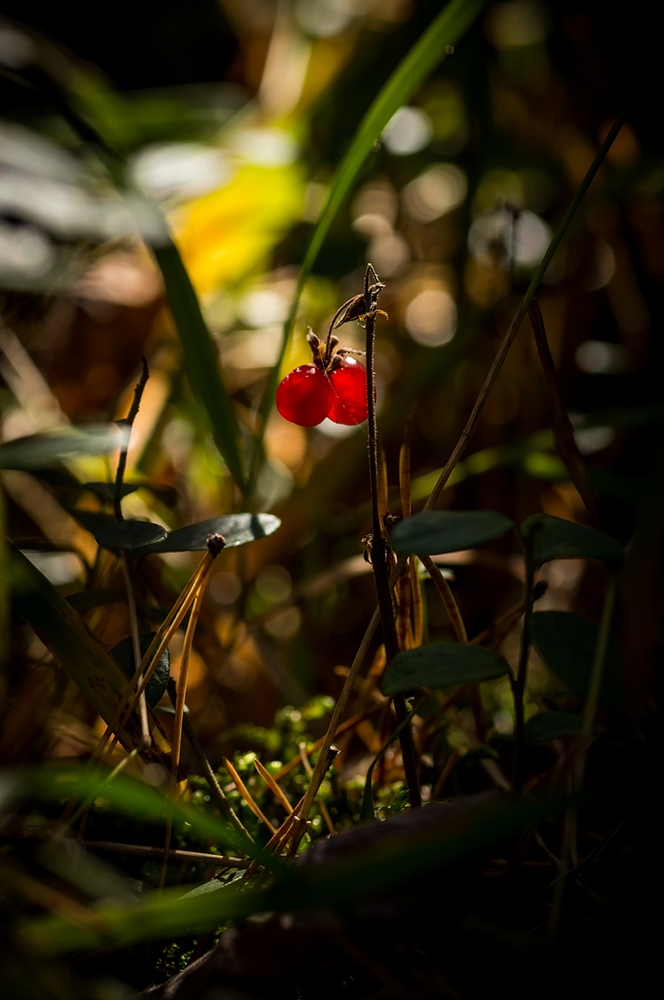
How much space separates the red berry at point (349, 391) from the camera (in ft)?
1.96

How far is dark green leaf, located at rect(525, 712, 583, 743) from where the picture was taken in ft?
1.48

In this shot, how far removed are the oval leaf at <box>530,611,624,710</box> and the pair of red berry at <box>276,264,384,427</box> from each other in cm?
24

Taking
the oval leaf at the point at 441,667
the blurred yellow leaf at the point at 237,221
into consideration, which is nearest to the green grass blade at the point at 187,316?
the oval leaf at the point at 441,667

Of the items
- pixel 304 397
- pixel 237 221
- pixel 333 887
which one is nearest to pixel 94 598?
pixel 304 397

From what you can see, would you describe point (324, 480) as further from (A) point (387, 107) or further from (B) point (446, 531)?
(B) point (446, 531)

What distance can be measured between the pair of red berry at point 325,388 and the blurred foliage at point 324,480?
0.08 meters

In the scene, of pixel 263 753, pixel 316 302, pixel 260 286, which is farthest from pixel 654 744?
pixel 260 286

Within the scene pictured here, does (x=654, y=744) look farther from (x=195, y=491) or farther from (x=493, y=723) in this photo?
(x=195, y=491)

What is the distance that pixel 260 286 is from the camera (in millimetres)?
1583

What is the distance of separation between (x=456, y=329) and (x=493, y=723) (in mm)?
721

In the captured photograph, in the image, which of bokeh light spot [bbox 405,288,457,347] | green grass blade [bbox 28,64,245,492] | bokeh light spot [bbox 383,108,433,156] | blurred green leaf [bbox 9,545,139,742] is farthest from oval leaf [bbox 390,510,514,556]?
bokeh light spot [bbox 383,108,433,156]

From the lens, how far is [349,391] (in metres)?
0.60

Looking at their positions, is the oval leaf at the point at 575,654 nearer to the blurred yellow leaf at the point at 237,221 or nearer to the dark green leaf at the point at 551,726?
the dark green leaf at the point at 551,726

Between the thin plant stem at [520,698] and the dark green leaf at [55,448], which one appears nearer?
the thin plant stem at [520,698]
